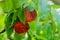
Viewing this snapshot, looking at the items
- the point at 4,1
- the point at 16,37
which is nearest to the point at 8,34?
the point at 16,37

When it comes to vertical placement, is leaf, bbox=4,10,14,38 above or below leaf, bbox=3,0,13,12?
below

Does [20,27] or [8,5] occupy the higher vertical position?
[8,5]

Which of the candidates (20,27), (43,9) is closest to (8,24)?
(20,27)

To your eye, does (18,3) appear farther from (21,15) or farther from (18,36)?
(18,36)

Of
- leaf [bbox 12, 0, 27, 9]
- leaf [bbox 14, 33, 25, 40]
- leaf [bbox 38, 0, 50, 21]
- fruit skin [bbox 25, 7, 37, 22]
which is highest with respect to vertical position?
leaf [bbox 12, 0, 27, 9]

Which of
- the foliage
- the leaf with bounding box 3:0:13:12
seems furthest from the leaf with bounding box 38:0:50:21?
the leaf with bounding box 3:0:13:12

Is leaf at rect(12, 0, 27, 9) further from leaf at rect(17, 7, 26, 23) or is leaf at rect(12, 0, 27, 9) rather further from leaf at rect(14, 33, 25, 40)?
leaf at rect(14, 33, 25, 40)

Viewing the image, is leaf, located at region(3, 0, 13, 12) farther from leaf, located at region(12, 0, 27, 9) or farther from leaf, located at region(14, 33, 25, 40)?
leaf, located at region(14, 33, 25, 40)

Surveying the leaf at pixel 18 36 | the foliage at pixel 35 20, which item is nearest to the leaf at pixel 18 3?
the foliage at pixel 35 20

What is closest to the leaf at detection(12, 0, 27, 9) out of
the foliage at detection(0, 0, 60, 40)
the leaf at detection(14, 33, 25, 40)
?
the foliage at detection(0, 0, 60, 40)
